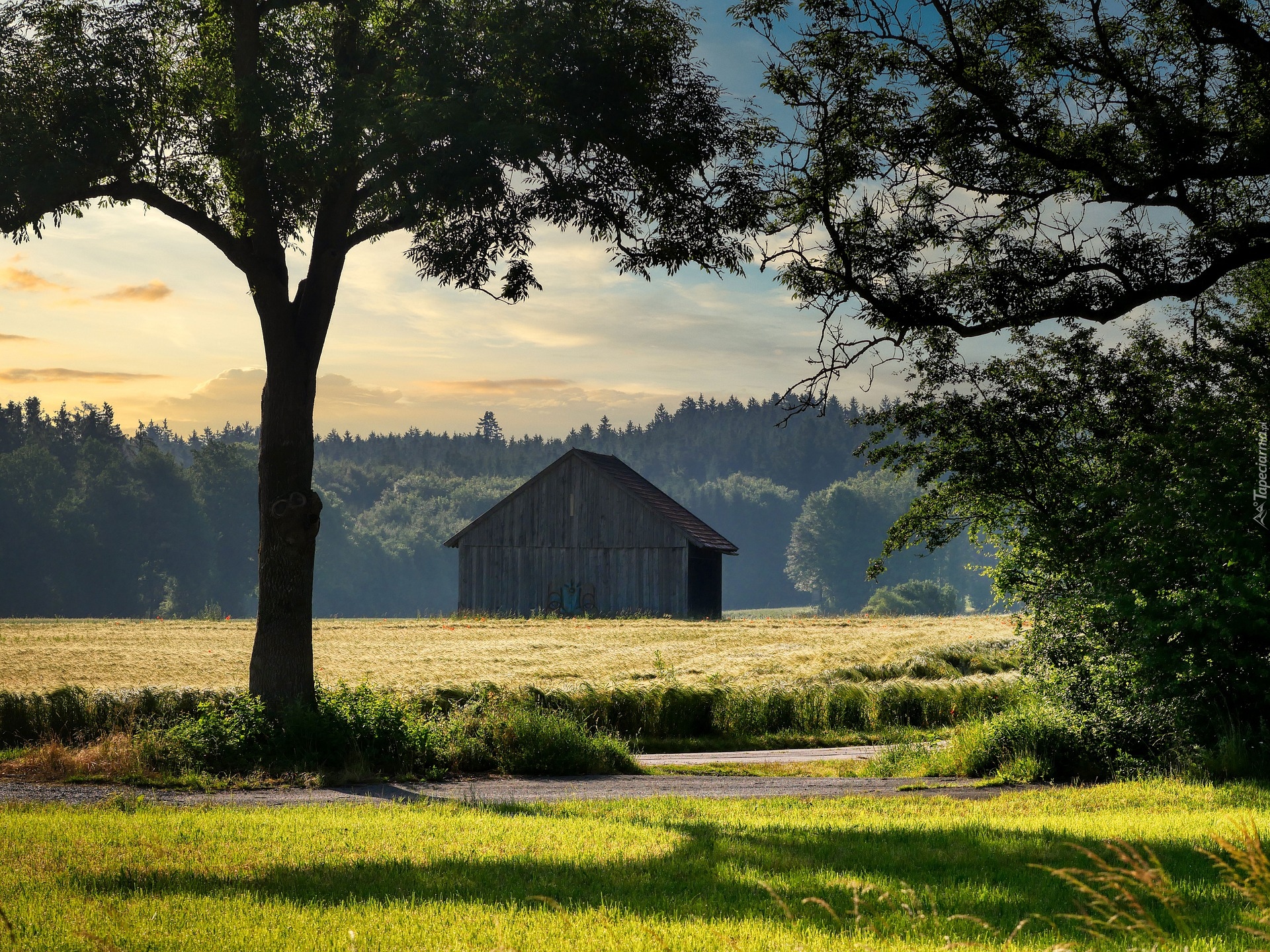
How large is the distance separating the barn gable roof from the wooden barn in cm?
11

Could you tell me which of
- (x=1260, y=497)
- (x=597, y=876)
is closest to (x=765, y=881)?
(x=597, y=876)

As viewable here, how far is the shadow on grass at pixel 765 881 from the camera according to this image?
6469 millimetres

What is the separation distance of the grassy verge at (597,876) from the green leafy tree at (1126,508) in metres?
2.38

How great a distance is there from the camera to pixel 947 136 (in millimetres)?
17266

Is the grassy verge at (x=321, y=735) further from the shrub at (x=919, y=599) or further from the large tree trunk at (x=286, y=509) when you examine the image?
the shrub at (x=919, y=599)

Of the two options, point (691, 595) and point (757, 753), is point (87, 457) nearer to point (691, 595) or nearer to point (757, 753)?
point (691, 595)

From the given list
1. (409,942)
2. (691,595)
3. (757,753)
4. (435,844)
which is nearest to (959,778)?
(757,753)

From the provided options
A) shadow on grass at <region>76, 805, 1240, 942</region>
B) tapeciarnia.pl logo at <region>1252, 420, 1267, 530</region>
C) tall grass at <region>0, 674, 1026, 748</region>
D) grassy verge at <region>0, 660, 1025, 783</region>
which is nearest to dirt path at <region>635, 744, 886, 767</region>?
grassy verge at <region>0, 660, 1025, 783</region>

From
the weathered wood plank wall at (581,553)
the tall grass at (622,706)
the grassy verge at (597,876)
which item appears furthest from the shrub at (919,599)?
the grassy verge at (597,876)

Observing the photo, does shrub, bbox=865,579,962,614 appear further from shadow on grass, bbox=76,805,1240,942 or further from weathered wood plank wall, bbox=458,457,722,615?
shadow on grass, bbox=76,805,1240,942

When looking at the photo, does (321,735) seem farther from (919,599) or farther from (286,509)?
(919,599)

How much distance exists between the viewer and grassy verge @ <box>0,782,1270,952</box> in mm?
5840

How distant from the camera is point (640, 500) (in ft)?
178

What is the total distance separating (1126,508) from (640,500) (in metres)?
39.4
